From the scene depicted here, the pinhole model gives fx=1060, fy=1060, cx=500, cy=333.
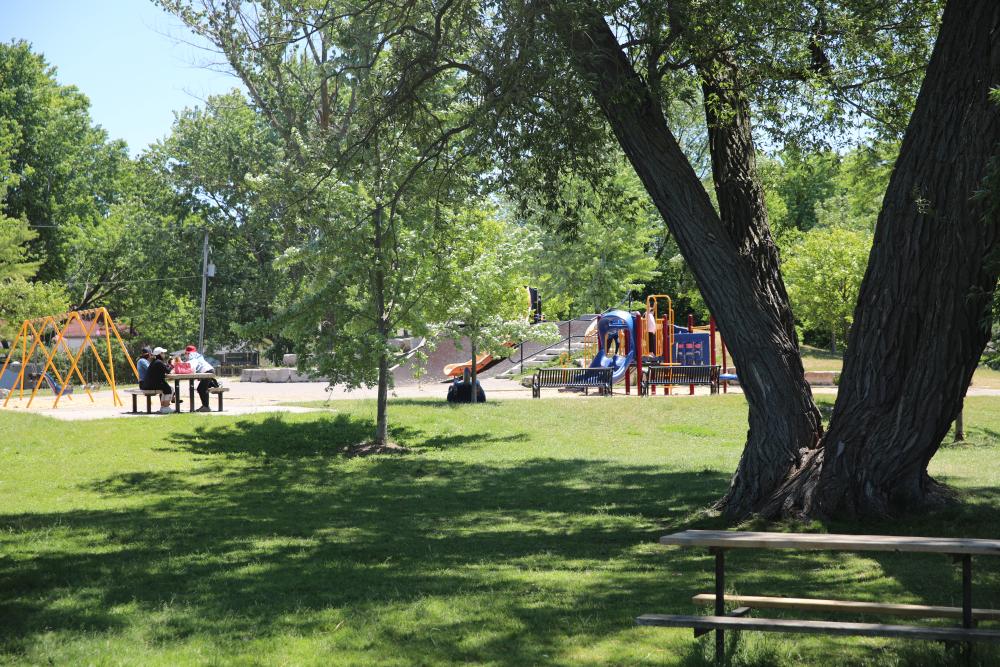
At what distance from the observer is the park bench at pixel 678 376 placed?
2823cm

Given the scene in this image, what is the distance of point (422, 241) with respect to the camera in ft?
62.1

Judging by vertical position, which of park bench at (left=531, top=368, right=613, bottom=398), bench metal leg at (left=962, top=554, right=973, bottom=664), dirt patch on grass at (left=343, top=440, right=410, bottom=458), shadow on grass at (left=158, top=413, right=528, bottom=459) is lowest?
dirt patch on grass at (left=343, top=440, right=410, bottom=458)

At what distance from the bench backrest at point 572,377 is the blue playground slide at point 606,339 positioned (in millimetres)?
1940

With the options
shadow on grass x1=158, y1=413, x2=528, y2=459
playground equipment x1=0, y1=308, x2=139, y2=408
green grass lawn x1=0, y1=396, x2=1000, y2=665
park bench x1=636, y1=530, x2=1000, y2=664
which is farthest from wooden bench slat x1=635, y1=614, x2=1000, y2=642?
playground equipment x1=0, y1=308, x2=139, y2=408

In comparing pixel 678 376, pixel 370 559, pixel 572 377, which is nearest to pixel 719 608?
pixel 370 559

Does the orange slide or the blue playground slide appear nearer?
the blue playground slide

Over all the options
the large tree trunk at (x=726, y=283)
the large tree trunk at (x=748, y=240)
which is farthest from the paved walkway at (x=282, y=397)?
the large tree trunk at (x=726, y=283)

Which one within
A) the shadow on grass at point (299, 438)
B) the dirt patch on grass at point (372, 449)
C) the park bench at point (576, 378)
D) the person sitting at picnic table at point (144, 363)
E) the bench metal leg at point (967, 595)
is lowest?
the dirt patch on grass at point (372, 449)

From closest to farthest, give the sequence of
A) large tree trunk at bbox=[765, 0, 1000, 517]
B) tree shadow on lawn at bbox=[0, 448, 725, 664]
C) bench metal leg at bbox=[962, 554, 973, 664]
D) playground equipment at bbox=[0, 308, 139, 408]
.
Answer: bench metal leg at bbox=[962, 554, 973, 664]
tree shadow on lawn at bbox=[0, 448, 725, 664]
large tree trunk at bbox=[765, 0, 1000, 517]
playground equipment at bbox=[0, 308, 139, 408]

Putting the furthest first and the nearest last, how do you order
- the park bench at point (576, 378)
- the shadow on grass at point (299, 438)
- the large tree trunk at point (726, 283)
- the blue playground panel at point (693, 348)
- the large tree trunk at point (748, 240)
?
1. the blue playground panel at point (693, 348)
2. the park bench at point (576, 378)
3. the shadow on grass at point (299, 438)
4. the large tree trunk at point (748, 240)
5. the large tree trunk at point (726, 283)

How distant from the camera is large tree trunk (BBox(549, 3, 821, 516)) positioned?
10.0 metres

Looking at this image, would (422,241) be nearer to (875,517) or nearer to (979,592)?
(875,517)

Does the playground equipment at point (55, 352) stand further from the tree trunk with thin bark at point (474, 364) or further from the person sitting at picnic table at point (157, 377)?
the tree trunk with thin bark at point (474, 364)

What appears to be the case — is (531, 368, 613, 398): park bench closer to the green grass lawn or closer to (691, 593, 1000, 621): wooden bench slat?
the green grass lawn
